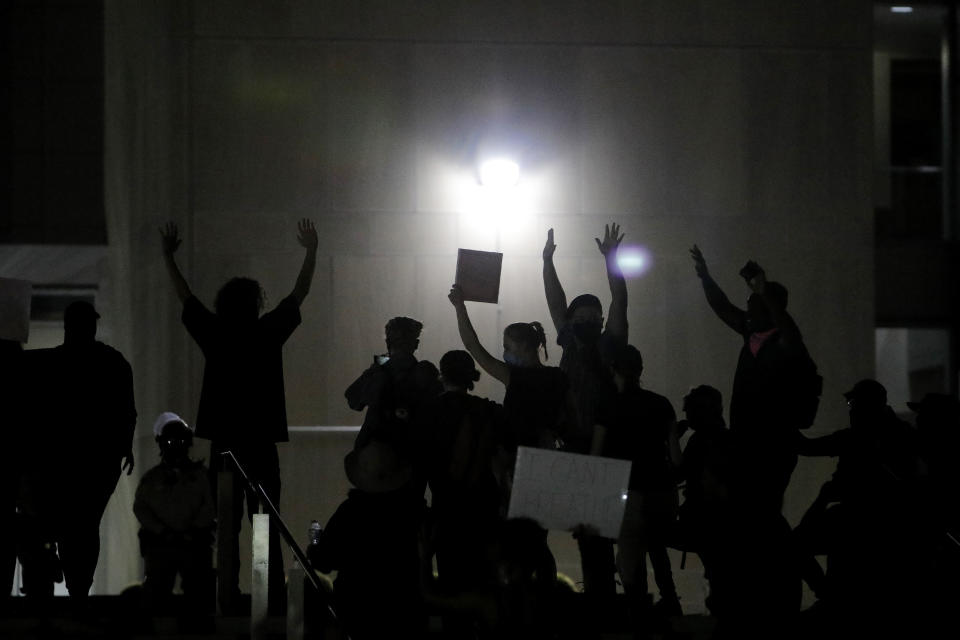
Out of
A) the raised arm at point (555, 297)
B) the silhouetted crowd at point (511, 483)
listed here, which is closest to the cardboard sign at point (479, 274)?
the raised arm at point (555, 297)

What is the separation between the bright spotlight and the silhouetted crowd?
150 inches

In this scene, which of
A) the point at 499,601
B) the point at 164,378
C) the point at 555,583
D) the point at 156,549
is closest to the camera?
the point at 499,601

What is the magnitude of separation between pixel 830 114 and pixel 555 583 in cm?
684

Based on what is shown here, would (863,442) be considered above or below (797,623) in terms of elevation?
above

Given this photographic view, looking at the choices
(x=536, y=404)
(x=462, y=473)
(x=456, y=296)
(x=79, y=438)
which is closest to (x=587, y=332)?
(x=536, y=404)

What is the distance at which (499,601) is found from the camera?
646cm

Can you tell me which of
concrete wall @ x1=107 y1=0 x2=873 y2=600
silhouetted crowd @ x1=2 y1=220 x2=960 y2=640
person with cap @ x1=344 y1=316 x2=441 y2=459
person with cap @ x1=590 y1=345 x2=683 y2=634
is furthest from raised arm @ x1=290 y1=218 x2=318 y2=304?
concrete wall @ x1=107 y1=0 x2=873 y2=600

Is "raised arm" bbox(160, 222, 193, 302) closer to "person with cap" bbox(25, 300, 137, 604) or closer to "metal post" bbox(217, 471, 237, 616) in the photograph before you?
"person with cap" bbox(25, 300, 137, 604)

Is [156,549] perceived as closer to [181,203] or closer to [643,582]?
[643,582]

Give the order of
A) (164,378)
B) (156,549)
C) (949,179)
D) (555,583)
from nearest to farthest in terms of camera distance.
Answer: (555,583)
(156,549)
(164,378)
(949,179)

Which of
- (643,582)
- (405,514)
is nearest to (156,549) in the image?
(405,514)

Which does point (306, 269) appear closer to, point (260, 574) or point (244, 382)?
point (244, 382)

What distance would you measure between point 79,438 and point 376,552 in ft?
6.77

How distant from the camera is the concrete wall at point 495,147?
11750 millimetres
